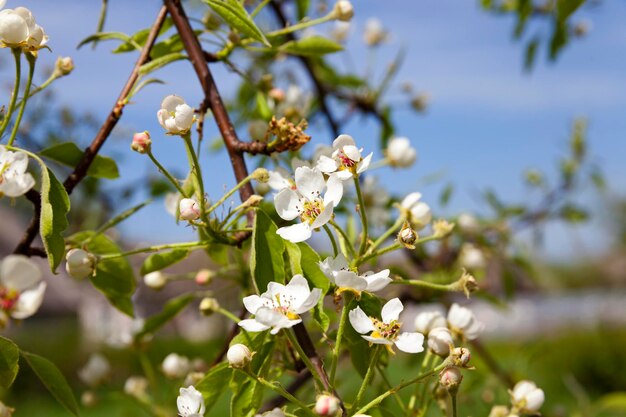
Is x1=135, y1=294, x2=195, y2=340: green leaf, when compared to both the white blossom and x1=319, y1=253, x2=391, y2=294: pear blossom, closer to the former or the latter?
the white blossom

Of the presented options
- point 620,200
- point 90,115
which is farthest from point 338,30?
point 620,200

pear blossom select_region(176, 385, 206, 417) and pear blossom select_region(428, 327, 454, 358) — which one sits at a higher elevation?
pear blossom select_region(176, 385, 206, 417)

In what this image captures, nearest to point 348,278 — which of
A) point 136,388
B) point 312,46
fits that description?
point 312,46

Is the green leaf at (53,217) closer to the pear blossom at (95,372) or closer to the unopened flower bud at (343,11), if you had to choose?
the unopened flower bud at (343,11)

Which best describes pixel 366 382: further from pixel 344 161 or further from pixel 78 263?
pixel 78 263

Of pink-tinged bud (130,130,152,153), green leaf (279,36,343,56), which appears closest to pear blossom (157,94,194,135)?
pink-tinged bud (130,130,152,153)

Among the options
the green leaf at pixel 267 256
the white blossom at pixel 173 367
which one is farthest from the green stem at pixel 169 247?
the white blossom at pixel 173 367
